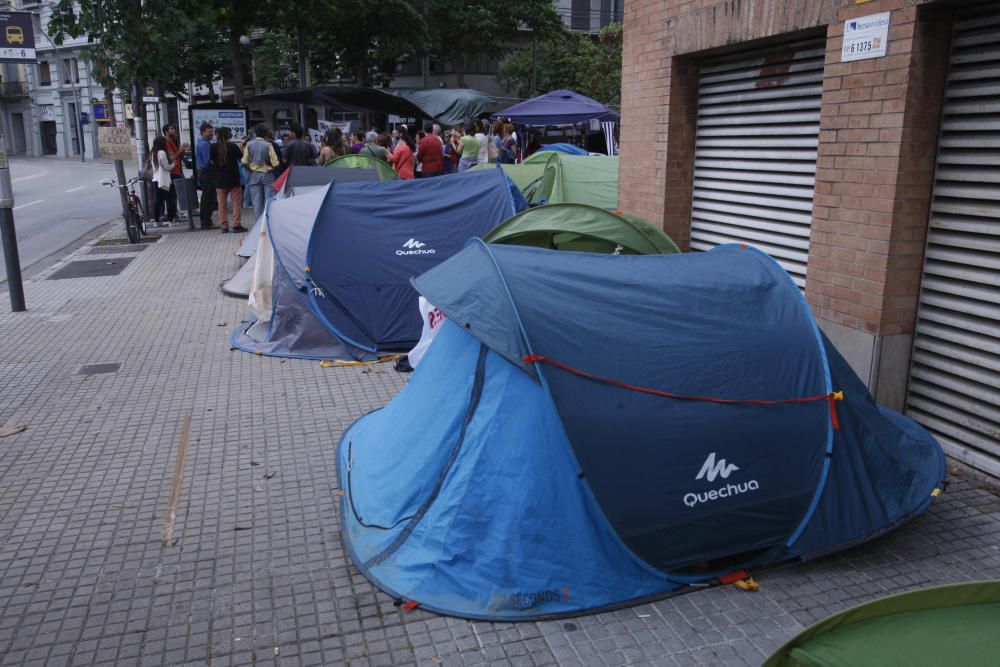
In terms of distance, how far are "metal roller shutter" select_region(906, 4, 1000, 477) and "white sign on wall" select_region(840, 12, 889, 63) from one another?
41cm

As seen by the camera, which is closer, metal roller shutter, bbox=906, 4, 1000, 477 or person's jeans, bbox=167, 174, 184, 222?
Result: metal roller shutter, bbox=906, 4, 1000, 477

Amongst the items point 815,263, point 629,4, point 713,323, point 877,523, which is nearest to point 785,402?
point 713,323

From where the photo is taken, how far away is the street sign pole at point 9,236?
29.3 ft

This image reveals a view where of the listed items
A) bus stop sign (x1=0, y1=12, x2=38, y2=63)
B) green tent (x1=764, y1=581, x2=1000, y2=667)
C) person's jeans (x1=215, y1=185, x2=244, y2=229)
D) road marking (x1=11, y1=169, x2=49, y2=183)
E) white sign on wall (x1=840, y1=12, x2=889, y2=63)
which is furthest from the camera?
road marking (x1=11, y1=169, x2=49, y2=183)

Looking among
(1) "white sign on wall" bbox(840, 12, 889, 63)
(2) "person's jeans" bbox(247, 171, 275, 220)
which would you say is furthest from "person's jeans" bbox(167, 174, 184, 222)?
(1) "white sign on wall" bbox(840, 12, 889, 63)

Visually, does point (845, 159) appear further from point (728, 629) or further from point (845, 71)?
point (728, 629)

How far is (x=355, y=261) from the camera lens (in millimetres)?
7691

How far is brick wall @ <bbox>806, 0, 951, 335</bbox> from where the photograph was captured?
16.7ft

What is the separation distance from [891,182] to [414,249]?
4.20m

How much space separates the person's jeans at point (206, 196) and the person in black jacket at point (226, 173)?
11cm

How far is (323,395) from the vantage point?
667cm

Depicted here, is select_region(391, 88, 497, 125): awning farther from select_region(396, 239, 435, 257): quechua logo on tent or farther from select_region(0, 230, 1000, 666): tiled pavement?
select_region(0, 230, 1000, 666): tiled pavement

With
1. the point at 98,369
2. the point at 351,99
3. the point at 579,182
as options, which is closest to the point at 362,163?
the point at 579,182

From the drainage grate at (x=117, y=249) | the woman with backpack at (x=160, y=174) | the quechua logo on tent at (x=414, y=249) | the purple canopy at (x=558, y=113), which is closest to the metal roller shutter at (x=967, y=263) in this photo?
the quechua logo on tent at (x=414, y=249)
